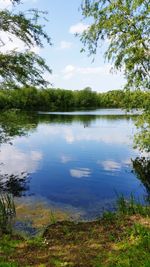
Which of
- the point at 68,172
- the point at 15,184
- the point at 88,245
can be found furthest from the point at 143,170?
the point at 88,245

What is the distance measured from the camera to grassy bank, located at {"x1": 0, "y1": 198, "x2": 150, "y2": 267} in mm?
8266

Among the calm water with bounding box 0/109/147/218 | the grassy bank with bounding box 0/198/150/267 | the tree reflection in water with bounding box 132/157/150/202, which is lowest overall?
the calm water with bounding box 0/109/147/218

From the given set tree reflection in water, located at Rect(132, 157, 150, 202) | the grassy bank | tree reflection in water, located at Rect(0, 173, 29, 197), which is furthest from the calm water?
the grassy bank

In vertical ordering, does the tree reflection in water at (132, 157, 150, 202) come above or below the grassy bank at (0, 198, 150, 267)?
below

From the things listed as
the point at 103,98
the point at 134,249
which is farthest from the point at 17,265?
the point at 103,98

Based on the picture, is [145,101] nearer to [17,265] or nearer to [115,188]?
[115,188]

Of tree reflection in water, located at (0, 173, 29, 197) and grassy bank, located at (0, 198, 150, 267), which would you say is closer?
grassy bank, located at (0, 198, 150, 267)

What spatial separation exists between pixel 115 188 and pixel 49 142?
25.8 m

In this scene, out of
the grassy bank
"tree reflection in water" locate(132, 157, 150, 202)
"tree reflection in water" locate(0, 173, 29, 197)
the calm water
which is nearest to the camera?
the grassy bank

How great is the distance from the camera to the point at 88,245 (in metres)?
9.70

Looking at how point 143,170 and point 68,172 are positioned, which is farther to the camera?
point 68,172

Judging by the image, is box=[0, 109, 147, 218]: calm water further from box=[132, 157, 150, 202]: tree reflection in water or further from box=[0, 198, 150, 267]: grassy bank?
box=[0, 198, 150, 267]: grassy bank

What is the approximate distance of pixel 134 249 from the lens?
28.0 ft

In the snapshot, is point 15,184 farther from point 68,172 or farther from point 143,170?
point 143,170
